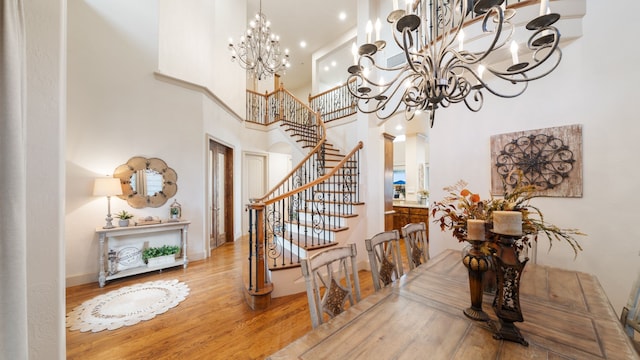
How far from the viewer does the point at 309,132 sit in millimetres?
6371

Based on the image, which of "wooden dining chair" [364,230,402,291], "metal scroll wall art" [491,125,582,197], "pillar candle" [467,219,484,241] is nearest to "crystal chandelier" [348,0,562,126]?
"metal scroll wall art" [491,125,582,197]

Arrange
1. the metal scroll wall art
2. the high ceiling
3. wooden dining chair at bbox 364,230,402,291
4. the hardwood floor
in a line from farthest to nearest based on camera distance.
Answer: the high ceiling
the metal scroll wall art
the hardwood floor
wooden dining chair at bbox 364,230,402,291

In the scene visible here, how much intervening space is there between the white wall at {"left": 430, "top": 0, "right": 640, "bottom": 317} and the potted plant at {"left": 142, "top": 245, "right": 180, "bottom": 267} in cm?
490

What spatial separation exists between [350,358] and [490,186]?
8.98 ft

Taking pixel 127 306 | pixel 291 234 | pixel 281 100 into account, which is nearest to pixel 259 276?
pixel 291 234

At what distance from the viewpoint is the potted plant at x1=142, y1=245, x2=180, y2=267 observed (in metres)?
3.38

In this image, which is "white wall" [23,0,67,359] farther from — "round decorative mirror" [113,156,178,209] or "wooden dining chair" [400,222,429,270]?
"round decorative mirror" [113,156,178,209]

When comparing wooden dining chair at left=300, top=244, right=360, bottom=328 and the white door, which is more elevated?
the white door

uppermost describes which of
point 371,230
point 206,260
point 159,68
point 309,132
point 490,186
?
point 159,68

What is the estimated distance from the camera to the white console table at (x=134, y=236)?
308 centimetres

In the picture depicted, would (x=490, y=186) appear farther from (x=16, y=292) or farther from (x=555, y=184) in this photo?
(x=16, y=292)

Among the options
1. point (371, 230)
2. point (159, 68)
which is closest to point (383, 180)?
point (371, 230)

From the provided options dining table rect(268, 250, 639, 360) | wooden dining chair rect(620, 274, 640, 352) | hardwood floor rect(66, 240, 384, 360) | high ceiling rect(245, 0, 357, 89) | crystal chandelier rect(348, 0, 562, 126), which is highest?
high ceiling rect(245, 0, 357, 89)

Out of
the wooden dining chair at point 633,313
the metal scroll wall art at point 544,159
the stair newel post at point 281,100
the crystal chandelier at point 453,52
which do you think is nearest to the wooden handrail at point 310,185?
the crystal chandelier at point 453,52
